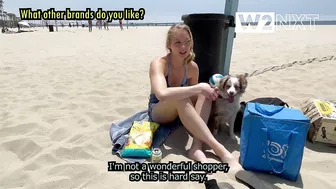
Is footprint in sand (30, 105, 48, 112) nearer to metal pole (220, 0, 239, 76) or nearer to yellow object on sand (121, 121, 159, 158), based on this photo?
yellow object on sand (121, 121, 159, 158)

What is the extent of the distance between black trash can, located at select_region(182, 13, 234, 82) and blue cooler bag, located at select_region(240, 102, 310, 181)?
1242 mm

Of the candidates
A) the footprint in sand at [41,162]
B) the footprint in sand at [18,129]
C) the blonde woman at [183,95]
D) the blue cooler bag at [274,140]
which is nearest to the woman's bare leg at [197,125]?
the blonde woman at [183,95]

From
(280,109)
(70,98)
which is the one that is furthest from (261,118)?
(70,98)

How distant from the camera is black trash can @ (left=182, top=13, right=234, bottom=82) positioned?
3164 mm

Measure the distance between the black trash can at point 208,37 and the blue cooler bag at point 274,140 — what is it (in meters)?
1.24

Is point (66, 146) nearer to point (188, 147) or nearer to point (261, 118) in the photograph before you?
point (188, 147)

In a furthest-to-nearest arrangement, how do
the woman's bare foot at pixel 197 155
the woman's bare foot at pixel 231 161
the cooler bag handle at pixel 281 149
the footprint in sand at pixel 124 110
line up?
the footprint in sand at pixel 124 110 < the woman's bare foot at pixel 197 155 < the woman's bare foot at pixel 231 161 < the cooler bag handle at pixel 281 149

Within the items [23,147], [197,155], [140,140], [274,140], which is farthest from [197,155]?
[23,147]

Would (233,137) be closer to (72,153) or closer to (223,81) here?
(223,81)

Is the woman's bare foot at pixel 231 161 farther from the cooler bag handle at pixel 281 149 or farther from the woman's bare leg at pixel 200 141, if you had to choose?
the cooler bag handle at pixel 281 149

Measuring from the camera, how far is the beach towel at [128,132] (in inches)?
97.5

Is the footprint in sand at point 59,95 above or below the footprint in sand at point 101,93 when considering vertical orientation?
below

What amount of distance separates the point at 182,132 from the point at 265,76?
9.38 feet

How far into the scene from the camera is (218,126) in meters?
2.96
